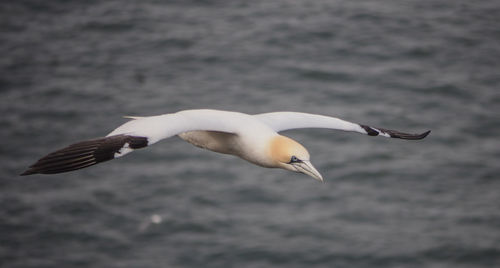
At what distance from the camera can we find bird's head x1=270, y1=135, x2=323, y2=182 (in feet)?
38.1

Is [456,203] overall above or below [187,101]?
below

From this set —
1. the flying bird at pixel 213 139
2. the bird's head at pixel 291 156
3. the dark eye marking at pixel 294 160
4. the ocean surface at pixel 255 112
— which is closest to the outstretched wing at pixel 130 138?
the flying bird at pixel 213 139

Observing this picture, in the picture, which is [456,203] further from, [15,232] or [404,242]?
[15,232]

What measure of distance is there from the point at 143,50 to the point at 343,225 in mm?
15817

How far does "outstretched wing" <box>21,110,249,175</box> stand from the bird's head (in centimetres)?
69

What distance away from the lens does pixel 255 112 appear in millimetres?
33750

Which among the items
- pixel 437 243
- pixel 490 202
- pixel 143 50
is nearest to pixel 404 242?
pixel 437 243

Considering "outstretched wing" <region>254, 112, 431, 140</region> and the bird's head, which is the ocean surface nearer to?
"outstretched wing" <region>254, 112, 431, 140</region>

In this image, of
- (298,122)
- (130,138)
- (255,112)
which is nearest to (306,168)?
(298,122)

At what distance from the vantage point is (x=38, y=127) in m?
36.5

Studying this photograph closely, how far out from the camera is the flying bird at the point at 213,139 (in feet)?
34.0

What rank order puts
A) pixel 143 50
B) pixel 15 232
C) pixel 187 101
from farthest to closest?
pixel 143 50 → pixel 187 101 → pixel 15 232

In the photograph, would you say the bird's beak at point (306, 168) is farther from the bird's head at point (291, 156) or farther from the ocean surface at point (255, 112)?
the ocean surface at point (255, 112)

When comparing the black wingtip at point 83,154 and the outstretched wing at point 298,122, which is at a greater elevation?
the outstretched wing at point 298,122
